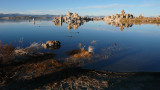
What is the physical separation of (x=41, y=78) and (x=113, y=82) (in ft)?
21.0

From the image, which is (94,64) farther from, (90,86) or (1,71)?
(1,71)

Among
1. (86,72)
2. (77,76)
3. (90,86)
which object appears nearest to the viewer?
(90,86)

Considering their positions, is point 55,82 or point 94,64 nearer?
point 55,82

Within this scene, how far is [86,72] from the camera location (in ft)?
41.5

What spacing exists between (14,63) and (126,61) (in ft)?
47.1

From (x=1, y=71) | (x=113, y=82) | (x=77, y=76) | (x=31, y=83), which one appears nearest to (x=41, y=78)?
(x=31, y=83)

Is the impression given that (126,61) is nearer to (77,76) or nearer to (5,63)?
(77,76)


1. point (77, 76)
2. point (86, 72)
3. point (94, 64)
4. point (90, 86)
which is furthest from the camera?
point (94, 64)

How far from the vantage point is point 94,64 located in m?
15.1

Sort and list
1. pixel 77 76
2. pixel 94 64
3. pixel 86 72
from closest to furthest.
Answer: pixel 77 76 → pixel 86 72 → pixel 94 64

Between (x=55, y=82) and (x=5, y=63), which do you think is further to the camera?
(x=5, y=63)

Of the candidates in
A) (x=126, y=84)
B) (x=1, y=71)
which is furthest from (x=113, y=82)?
(x=1, y=71)

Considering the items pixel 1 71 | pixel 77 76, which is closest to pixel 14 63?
pixel 1 71

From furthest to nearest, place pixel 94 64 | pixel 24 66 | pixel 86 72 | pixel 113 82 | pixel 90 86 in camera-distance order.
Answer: pixel 94 64 → pixel 24 66 → pixel 86 72 → pixel 113 82 → pixel 90 86
